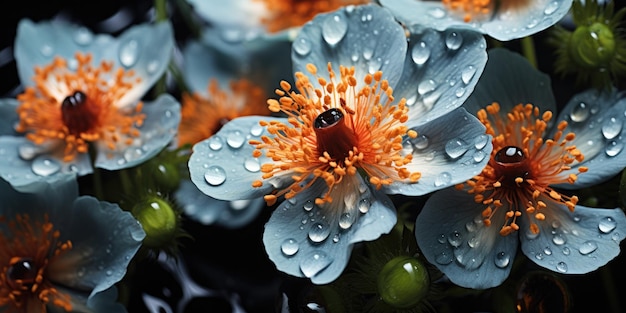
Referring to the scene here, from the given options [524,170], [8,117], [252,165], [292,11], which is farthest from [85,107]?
[524,170]

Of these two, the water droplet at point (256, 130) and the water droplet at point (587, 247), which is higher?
the water droplet at point (587, 247)

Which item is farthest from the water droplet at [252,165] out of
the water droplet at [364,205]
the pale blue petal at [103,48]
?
the pale blue petal at [103,48]

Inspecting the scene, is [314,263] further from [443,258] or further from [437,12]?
[437,12]

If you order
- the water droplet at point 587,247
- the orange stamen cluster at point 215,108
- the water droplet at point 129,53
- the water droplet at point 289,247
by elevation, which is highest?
the water droplet at point 587,247

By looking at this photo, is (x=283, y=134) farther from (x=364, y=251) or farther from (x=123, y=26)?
(x=123, y=26)

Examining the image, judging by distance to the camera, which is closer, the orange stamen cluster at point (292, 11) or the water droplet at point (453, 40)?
the water droplet at point (453, 40)

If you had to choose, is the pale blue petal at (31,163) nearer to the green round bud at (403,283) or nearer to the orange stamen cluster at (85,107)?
the orange stamen cluster at (85,107)

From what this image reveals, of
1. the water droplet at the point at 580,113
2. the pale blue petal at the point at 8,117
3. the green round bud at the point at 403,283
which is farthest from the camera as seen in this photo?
the pale blue petal at the point at 8,117
